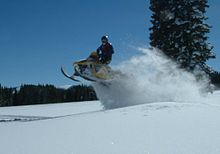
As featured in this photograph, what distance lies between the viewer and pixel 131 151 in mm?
5633

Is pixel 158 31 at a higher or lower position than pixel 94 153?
higher

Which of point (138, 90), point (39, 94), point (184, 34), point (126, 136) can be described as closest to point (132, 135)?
point (126, 136)

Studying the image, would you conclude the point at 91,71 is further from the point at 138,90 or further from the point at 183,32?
the point at 183,32

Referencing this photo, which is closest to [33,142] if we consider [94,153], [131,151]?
[94,153]

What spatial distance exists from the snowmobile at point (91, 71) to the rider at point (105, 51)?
0.27 meters

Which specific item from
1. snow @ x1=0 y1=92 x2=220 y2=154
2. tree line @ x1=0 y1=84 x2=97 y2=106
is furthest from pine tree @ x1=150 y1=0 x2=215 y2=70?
tree line @ x1=0 y1=84 x2=97 y2=106

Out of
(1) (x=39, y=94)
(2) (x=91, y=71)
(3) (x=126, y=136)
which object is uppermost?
(1) (x=39, y=94)

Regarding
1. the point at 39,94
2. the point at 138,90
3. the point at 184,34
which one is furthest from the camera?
the point at 39,94

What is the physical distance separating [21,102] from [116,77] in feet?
250

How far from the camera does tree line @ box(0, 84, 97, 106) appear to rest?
83.4 metres

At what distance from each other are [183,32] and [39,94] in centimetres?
7213

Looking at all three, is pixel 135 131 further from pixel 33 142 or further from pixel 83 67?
pixel 83 67

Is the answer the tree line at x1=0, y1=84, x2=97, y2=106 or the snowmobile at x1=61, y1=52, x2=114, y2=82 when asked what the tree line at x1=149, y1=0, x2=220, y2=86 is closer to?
the snowmobile at x1=61, y1=52, x2=114, y2=82

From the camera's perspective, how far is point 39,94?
9412cm
